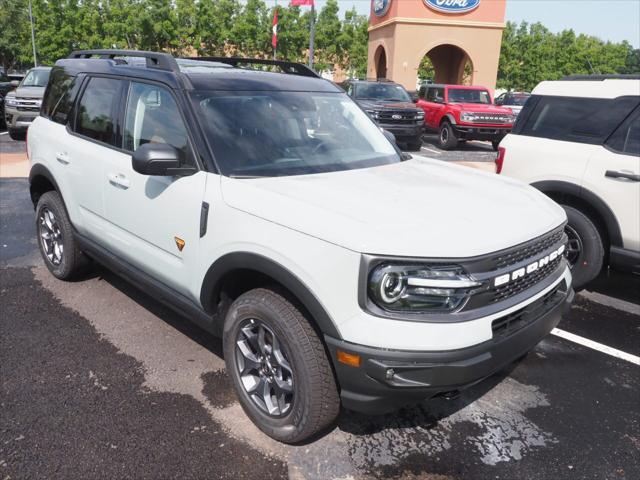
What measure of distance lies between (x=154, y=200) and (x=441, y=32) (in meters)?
28.9

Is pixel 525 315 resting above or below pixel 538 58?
below

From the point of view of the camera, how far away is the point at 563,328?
441cm

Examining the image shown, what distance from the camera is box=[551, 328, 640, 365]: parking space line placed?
3941 mm

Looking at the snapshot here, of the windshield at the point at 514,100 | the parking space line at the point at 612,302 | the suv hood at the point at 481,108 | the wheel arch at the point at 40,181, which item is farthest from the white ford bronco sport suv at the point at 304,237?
the windshield at the point at 514,100

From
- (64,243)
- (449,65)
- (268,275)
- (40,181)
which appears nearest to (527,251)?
(268,275)

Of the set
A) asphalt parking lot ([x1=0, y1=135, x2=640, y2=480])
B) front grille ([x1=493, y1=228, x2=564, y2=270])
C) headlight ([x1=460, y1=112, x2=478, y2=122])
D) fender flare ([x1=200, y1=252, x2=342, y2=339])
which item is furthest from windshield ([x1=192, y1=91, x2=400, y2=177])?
headlight ([x1=460, y1=112, x2=478, y2=122])

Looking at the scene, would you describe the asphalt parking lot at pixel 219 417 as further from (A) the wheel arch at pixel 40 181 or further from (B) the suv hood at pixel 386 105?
(B) the suv hood at pixel 386 105

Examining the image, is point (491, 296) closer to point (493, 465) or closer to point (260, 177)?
point (493, 465)

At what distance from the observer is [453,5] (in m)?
28.5

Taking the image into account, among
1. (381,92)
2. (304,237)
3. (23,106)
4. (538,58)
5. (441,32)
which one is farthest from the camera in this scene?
(538,58)

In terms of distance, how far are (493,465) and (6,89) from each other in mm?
17775

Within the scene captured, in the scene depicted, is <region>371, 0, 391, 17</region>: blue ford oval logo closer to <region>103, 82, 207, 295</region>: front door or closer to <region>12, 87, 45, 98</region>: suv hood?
<region>12, 87, 45, 98</region>: suv hood

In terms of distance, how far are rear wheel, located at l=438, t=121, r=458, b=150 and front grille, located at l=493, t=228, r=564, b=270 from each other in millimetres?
13499

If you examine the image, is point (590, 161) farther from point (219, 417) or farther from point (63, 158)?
point (63, 158)
